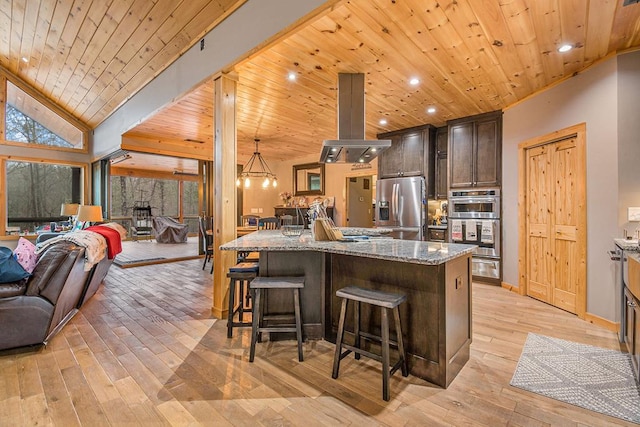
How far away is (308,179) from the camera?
808 centimetres

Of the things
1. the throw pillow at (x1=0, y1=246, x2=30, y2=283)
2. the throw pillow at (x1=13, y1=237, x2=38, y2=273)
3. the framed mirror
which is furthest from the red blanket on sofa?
the framed mirror

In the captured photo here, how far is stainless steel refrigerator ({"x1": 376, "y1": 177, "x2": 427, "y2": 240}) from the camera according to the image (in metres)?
5.28

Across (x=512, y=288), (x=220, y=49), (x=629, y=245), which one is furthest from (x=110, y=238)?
(x=512, y=288)

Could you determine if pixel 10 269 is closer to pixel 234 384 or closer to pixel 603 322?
pixel 234 384

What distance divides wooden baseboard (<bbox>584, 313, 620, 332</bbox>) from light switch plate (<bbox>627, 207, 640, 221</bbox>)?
3.36 ft

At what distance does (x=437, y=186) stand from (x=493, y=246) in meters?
1.39

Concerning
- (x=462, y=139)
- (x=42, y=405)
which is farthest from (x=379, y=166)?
(x=42, y=405)

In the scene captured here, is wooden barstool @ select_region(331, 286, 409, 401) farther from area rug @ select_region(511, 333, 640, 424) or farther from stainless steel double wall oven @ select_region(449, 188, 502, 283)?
stainless steel double wall oven @ select_region(449, 188, 502, 283)

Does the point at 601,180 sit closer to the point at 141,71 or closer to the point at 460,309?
the point at 460,309

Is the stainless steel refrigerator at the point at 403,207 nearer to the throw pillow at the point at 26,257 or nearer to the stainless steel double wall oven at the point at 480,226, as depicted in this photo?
the stainless steel double wall oven at the point at 480,226

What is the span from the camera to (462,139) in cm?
505

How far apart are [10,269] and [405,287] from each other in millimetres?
3162

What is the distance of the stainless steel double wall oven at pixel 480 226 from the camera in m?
4.67

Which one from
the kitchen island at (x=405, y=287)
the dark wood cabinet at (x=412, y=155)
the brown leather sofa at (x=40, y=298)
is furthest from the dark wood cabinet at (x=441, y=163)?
the brown leather sofa at (x=40, y=298)
